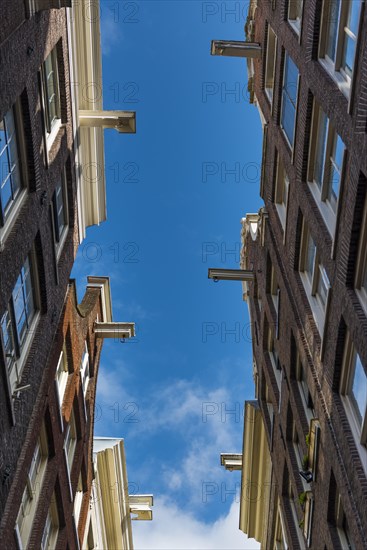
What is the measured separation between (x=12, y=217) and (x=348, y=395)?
898 centimetres

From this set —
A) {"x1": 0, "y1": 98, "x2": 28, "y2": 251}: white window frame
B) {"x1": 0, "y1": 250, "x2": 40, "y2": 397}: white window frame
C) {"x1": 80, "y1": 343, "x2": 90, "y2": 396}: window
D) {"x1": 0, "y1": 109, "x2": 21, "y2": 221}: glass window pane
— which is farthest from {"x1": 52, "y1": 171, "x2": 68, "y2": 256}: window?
{"x1": 80, "y1": 343, "x2": 90, "y2": 396}: window

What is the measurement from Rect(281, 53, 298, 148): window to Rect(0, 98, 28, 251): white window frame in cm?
842

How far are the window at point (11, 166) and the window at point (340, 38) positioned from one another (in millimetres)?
7657

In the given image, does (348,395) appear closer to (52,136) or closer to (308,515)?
(308,515)

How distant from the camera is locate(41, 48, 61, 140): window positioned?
19.2m

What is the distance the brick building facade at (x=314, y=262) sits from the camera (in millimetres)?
14609

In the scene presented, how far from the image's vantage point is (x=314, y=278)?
63.2ft

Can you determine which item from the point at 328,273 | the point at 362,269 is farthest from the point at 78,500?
the point at 362,269

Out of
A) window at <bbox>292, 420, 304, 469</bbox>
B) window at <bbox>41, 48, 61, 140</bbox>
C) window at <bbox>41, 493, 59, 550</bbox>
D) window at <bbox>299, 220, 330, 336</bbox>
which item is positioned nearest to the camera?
window at <bbox>299, 220, 330, 336</bbox>

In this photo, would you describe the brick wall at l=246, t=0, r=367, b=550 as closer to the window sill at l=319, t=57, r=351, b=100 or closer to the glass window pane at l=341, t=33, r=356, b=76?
the window sill at l=319, t=57, r=351, b=100

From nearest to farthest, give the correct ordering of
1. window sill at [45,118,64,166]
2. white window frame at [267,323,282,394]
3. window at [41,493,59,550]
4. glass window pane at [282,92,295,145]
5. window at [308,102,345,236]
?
window at [308,102,345,236], window sill at [45,118,64,166], window at [41,493,59,550], glass window pane at [282,92,295,145], white window frame at [267,323,282,394]

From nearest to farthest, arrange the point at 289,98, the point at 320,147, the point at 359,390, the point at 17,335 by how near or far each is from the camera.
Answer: the point at 359,390 → the point at 17,335 → the point at 320,147 → the point at 289,98

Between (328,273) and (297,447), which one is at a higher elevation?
(328,273)

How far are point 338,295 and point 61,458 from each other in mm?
10578
